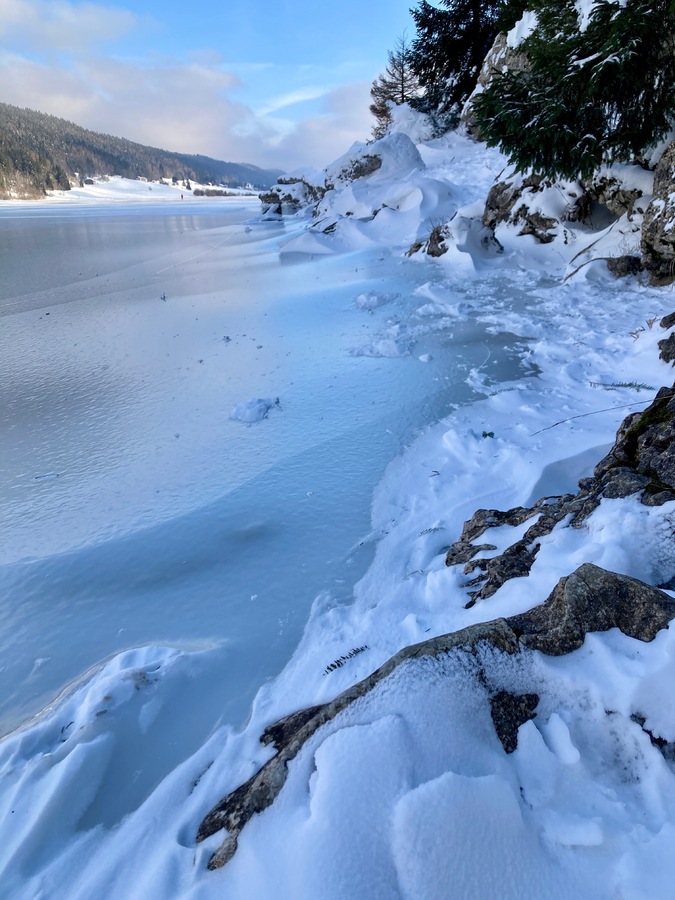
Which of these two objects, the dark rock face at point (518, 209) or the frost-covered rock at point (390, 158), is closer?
the dark rock face at point (518, 209)

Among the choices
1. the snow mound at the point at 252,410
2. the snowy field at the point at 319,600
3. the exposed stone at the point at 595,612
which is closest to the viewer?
the snowy field at the point at 319,600

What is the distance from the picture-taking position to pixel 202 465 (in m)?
4.19

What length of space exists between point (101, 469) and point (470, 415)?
139 inches

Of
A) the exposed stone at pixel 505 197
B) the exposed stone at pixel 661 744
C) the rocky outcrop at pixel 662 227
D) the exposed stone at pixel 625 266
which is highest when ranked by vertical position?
the exposed stone at pixel 505 197

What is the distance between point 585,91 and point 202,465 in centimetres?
794

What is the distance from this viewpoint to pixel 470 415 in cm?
461

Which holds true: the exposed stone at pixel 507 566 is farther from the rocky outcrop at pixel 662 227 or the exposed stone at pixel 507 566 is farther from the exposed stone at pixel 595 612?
the rocky outcrop at pixel 662 227

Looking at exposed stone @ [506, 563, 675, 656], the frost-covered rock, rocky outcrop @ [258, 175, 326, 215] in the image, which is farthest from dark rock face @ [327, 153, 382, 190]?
exposed stone @ [506, 563, 675, 656]

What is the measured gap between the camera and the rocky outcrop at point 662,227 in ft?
21.9

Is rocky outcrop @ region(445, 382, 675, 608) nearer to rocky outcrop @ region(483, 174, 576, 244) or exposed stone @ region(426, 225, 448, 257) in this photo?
rocky outcrop @ region(483, 174, 576, 244)

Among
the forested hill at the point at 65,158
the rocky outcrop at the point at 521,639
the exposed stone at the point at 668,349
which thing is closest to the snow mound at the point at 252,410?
the rocky outcrop at the point at 521,639

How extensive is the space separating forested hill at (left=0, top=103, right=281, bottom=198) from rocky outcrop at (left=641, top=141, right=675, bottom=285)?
89444 millimetres

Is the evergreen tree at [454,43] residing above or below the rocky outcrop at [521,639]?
above

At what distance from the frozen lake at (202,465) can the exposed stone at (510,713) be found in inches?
49.8
